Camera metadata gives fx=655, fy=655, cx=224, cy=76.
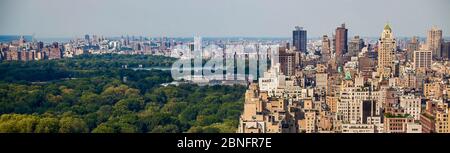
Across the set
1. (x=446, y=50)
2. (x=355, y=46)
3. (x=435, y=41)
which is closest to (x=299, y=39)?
(x=355, y=46)

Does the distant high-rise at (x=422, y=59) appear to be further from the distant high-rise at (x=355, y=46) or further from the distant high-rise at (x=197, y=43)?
the distant high-rise at (x=197, y=43)

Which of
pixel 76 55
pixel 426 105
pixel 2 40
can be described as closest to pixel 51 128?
pixel 2 40

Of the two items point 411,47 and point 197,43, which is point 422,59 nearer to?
point 411,47

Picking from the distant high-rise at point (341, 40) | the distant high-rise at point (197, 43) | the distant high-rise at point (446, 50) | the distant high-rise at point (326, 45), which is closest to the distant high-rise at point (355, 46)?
the distant high-rise at point (341, 40)

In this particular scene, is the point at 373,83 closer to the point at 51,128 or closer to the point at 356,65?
the point at 356,65
